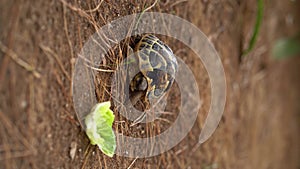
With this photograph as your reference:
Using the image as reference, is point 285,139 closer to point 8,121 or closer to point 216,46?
point 216,46

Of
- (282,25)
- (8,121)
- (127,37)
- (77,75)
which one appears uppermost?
(282,25)

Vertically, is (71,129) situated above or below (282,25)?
below

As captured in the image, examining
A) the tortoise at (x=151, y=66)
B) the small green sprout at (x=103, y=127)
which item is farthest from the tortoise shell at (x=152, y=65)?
the small green sprout at (x=103, y=127)

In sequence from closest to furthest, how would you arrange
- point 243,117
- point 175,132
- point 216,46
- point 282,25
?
point 175,132, point 216,46, point 243,117, point 282,25

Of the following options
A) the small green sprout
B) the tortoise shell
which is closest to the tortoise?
the tortoise shell

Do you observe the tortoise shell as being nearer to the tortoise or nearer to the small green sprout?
the tortoise

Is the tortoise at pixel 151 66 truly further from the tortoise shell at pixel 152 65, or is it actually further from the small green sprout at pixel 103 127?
the small green sprout at pixel 103 127

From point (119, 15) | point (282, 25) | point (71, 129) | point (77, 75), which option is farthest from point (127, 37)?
point (282, 25)

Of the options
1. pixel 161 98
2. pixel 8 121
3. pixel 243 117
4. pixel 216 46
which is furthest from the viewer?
pixel 243 117

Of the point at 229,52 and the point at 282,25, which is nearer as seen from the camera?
the point at 229,52

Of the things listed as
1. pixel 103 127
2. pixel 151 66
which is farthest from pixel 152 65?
pixel 103 127
